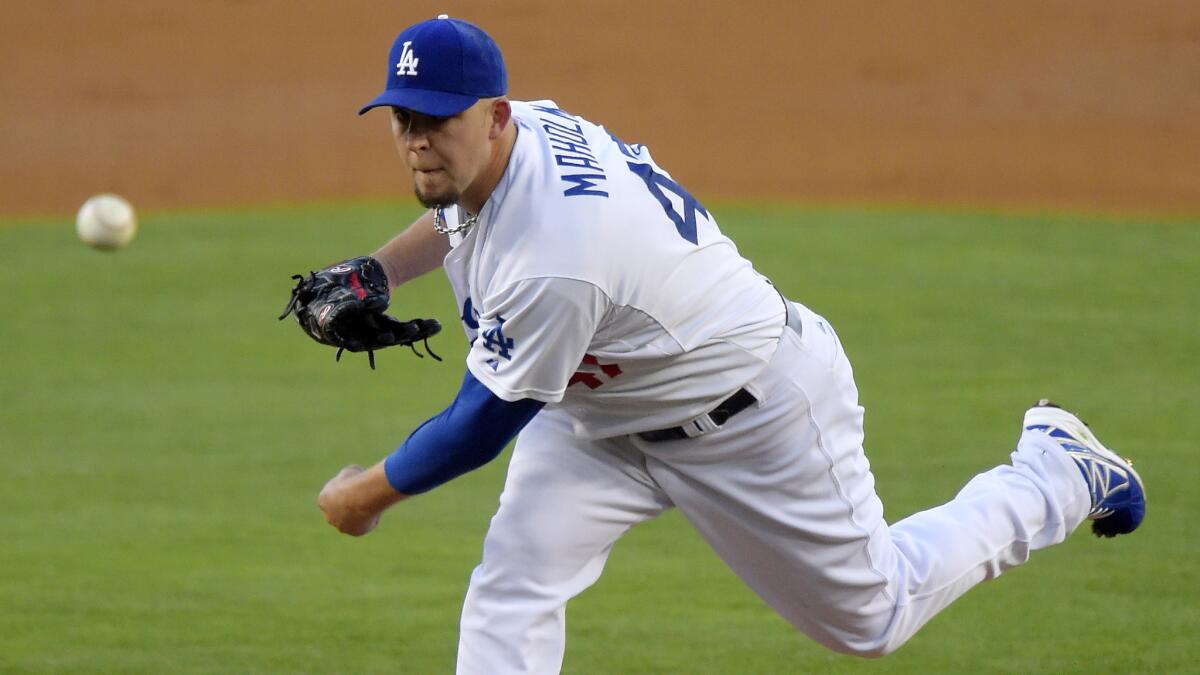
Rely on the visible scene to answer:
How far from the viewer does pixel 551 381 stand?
3.44 m

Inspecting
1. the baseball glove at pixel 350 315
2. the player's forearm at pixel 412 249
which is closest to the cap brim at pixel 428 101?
the baseball glove at pixel 350 315

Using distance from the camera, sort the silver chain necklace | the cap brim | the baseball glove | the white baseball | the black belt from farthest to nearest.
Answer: the white baseball
the baseball glove
the black belt
the silver chain necklace
the cap brim

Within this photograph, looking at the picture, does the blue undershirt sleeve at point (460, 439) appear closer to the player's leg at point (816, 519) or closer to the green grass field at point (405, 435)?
the player's leg at point (816, 519)

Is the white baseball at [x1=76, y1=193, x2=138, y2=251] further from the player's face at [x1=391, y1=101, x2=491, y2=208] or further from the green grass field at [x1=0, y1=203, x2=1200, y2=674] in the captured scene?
the player's face at [x1=391, y1=101, x2=491, y2=208]

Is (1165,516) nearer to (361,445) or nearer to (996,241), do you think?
(361,445)

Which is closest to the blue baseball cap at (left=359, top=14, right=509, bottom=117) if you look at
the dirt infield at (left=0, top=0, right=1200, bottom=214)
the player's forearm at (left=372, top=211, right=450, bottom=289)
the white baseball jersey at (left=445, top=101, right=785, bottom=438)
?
the white baseball jersey at (left=445, top=101, right=785, bottom=438)

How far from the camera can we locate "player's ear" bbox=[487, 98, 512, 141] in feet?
11.3

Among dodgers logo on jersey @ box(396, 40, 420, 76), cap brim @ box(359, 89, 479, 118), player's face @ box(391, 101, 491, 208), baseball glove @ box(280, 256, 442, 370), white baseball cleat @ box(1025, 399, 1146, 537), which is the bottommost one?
white baseball cleat @ box(1025, 399, 1146, 537)

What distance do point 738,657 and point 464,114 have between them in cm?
216

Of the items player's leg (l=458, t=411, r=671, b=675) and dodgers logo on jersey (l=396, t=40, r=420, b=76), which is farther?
player's leg (l=458, t=411, r=671, b=675)

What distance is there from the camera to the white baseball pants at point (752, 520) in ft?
12.5

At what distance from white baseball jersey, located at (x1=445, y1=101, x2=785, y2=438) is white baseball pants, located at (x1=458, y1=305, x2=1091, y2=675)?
12cm

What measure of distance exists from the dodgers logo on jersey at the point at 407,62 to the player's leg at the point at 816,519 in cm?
107

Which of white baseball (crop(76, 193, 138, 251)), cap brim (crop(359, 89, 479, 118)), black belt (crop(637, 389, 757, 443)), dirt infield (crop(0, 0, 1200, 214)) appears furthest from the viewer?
dirt infield (crop(0, 0, 1200, 214))
